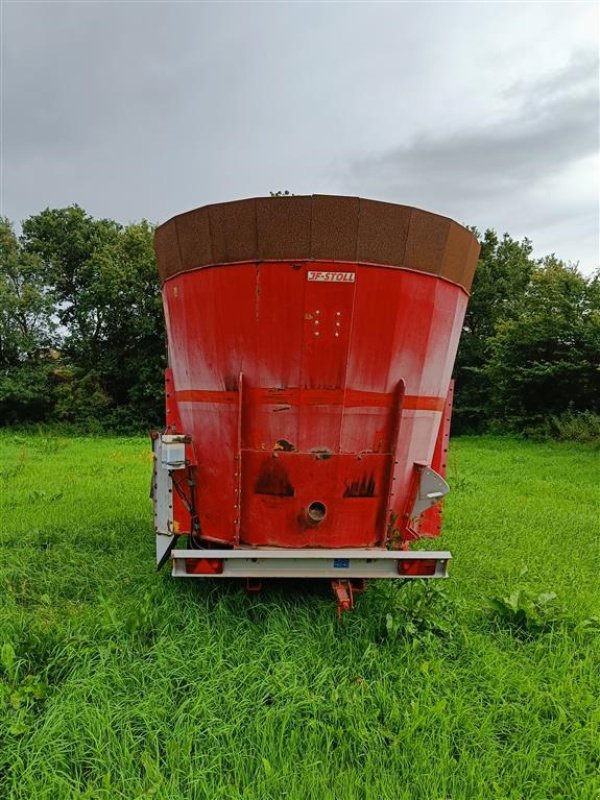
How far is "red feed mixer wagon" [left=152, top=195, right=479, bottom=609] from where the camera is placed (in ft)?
11.6

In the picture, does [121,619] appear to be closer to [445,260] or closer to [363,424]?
[363,424]

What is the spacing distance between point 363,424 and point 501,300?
28.3 metres

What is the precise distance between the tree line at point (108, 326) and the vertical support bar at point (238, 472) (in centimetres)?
1981

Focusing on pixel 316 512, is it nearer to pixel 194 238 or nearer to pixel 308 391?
pixel 308 391

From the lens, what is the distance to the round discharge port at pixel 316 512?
3717 mm

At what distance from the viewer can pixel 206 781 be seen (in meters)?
2.59

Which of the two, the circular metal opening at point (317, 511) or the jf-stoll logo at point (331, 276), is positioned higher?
the jf-stoll logo at point (331, 276)

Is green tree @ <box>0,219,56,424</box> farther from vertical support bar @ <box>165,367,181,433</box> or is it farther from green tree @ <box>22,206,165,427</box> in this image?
vertical support bar @ <box>165,367,181,433</box>

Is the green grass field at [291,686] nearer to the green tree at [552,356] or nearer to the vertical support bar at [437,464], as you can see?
the vertical support bar at [437,464]

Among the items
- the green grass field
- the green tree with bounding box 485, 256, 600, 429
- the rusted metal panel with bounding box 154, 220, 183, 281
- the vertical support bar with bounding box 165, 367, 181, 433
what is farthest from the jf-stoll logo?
the green tree with bounding box 485, 256, 600, 429

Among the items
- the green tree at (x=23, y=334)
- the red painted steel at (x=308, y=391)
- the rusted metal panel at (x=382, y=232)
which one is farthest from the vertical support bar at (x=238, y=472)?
the green tree at (x=23, y=334)

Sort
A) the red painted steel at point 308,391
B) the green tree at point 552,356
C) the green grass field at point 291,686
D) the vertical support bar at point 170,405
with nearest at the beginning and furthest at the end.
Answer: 1. the green grass field at point 291,686
2. the red painted steel at point 308,391
3. the vertical support bar at point 170,405
4. the green tree at point 552,356

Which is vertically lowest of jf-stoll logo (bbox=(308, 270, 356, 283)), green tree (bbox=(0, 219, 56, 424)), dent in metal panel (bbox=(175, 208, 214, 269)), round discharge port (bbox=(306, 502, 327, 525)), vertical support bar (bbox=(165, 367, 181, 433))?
green tree (bbox=(0, 219, 56, 424))

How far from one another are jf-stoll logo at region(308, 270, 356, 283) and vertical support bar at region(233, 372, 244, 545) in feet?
2.46
